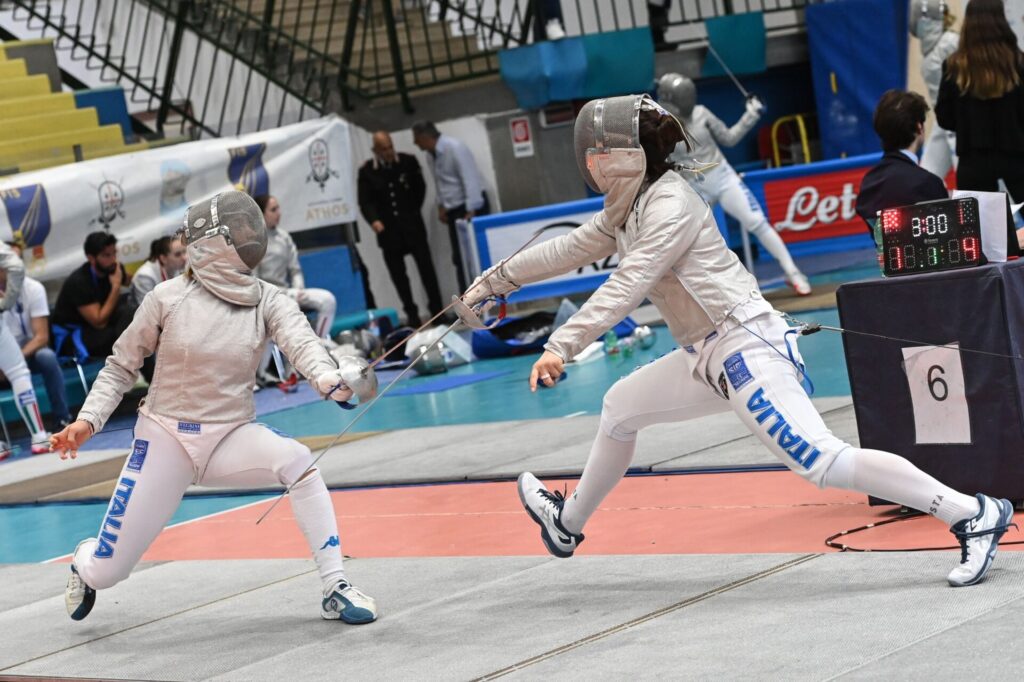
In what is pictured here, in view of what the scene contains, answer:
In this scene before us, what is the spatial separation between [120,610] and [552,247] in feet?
6.83

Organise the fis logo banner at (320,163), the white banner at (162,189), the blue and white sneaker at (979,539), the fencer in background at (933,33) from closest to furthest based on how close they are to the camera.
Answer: the blue and white sneaker at (979,539), the fencer in background at (933,33), the white banner at (162,189), the fis logo banner at (320,163)

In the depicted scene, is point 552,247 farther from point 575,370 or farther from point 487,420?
point 575,370

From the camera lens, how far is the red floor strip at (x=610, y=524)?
15.8ft

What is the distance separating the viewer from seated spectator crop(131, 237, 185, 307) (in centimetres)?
1056

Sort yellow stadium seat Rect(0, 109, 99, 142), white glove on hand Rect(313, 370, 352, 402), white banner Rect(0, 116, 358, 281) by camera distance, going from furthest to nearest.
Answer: yellow stadium seat Rect(0, 109, 99, 142) → white banner Rect(0, 116, 358, 281) → white glove on hand Rect(313, 370, 352, 402)

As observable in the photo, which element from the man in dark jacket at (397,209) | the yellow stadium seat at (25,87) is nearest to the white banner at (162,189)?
Result: the man in dark jacket at (397,209)

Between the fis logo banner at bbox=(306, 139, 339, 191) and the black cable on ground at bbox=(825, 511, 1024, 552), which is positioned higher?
the fis logo banner at bbox=(306, 139, 339, 191)

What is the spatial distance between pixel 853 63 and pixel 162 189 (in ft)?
25.7

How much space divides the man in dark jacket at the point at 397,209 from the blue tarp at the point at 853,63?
4.94 meters

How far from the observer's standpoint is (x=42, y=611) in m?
5.36

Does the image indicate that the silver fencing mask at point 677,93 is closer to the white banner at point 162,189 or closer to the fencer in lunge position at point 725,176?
the fencer in lunge position at point 725,176

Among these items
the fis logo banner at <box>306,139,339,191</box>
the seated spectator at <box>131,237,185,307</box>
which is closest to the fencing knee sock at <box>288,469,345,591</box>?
the seated spectator at <box>131,237,185,307</box>

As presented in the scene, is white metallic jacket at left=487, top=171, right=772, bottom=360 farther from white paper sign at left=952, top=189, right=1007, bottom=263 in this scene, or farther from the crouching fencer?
the crouching fencer

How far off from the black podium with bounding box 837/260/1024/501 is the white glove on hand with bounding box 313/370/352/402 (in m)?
1.67
